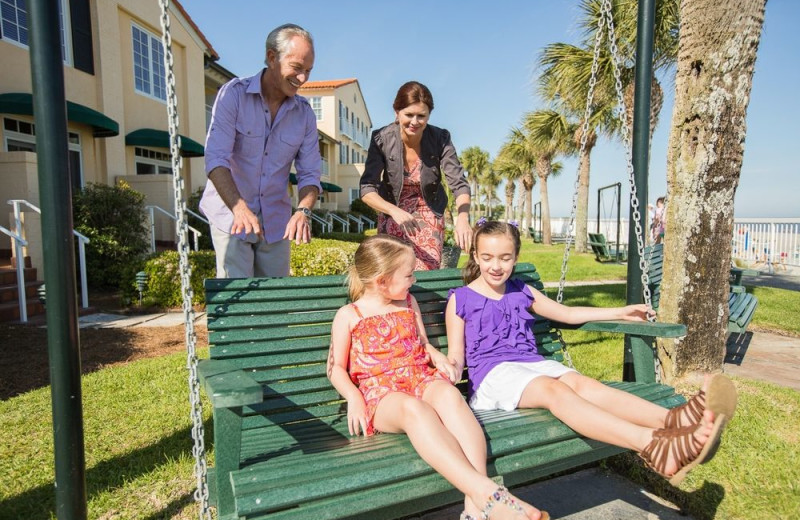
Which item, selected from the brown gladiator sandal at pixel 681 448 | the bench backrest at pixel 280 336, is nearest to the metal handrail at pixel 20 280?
the bench backrest at pixel 280 336

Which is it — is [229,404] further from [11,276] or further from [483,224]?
[11,276]

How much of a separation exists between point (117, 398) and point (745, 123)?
519 cm

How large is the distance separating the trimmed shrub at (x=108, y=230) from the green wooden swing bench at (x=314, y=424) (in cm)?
716

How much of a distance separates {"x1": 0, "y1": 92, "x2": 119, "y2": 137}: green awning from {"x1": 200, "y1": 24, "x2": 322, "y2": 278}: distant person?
6913mm

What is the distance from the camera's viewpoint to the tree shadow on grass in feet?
8.35

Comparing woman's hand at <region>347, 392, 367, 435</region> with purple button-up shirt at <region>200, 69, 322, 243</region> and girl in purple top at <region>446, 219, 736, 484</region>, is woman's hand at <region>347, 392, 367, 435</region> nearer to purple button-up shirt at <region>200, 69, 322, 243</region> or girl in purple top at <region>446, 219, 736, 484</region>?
girl in purple top at <region>446, 219, 736, 484</region>

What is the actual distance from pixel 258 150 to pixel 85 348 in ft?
13.2

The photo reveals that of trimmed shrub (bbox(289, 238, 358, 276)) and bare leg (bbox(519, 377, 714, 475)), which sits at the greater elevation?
trimmed shrub (bbox(289, 238, 358, 276))

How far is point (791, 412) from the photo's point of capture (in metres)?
3.68

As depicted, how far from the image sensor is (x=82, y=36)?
11297 millimetres

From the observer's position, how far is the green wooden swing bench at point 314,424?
162cm

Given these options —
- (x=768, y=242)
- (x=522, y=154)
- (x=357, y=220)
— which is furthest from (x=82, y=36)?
(x=522, y=154)

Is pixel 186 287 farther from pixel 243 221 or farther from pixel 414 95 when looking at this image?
pixel 414 95

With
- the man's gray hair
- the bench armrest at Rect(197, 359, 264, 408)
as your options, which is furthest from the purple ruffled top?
the man's gray hair
